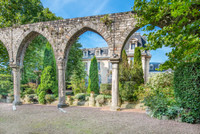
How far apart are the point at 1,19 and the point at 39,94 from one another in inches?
219

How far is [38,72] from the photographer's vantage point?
39.4 feet

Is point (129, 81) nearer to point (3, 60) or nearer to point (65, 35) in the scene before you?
point (65, 35)

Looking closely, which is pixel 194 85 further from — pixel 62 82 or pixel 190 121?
pixel 62 82

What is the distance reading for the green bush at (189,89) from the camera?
3.90 m

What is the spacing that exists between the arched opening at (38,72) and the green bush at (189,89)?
6.27m

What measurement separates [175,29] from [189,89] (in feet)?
5.93

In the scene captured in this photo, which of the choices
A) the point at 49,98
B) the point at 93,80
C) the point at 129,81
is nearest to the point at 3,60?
the point at 49,98

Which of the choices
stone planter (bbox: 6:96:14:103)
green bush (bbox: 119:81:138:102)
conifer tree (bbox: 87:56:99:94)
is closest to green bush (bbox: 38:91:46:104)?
stone planter (bbox: 6:96:14:103)

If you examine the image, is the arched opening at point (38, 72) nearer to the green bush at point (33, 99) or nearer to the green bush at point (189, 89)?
the green bush at point (33, 99)

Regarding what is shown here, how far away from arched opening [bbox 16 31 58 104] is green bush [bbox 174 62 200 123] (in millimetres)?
6268

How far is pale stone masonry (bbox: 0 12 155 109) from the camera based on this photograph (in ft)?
18.6

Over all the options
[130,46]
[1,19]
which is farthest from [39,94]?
[130,46]

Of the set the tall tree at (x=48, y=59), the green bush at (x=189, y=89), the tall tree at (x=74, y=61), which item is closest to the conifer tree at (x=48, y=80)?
the tall tree at (x=48, y=59)

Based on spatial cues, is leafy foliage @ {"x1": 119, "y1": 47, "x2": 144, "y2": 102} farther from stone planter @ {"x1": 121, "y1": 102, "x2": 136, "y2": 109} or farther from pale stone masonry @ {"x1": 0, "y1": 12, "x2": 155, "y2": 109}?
pale stone masonry @ {"x1": 0, "y1": 12, "x2": 155, "y2": 109}
